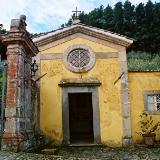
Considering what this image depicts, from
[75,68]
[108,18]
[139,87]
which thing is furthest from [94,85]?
[108,18]

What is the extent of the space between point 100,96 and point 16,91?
5793 mm

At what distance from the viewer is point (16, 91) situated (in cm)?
985

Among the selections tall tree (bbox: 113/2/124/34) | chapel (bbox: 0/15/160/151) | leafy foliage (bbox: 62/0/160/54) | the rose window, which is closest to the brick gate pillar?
chapel (bbox: 0/15/160/151)

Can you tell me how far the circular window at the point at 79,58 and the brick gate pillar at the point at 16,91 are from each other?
14.0ft

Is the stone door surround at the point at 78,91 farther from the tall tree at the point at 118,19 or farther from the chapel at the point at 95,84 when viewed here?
the tall tree at the point at 118,19

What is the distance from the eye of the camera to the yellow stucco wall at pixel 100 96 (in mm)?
14578

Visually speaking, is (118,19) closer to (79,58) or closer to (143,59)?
(143,59)

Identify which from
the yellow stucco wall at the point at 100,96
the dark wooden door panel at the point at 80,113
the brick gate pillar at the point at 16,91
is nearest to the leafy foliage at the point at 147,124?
the yellow stucco wall at the point at 100,96

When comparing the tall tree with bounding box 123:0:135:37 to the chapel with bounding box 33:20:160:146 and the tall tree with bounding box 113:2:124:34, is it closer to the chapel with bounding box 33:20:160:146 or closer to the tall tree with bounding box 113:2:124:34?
the tall tree with bounding box 113:2:124:34

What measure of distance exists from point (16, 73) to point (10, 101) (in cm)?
92

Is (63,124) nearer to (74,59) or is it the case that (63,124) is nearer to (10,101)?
(74,59)

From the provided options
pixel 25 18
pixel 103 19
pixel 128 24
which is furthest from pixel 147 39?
pixel 25 18

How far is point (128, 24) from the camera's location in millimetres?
41156

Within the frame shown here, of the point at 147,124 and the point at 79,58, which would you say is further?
the point at 79,58
